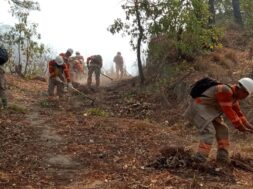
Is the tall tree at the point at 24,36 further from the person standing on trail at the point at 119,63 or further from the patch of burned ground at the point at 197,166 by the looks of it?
the patch of burned ground at the point at 197,166

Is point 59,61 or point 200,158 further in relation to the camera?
point 59,61

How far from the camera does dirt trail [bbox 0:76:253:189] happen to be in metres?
7.36

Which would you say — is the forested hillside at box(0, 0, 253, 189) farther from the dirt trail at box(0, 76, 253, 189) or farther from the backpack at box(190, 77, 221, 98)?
the backpack at box(190, 77, 221, 98)

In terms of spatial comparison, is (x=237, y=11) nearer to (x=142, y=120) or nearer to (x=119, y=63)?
(x=119, y=63)

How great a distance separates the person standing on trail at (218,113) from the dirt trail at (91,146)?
47 centimetres

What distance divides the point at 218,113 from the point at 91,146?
2540 mm

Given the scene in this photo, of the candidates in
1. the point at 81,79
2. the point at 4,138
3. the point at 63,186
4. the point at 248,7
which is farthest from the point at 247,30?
the point at 63,186

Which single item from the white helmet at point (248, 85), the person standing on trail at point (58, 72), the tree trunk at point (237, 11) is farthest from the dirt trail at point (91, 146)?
the tree trunk at point (237, 11)

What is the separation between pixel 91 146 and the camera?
373 inches

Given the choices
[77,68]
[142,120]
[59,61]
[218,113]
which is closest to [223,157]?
[218,113]

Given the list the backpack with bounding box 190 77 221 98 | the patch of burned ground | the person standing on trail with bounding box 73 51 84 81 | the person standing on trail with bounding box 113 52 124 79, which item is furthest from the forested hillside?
the person standing on trail with bounding box 113 52 124 79

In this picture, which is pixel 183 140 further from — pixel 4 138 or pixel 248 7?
pixel 248 7

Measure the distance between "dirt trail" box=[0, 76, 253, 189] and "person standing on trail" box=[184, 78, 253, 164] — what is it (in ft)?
1.55

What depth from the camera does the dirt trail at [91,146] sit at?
7355 mm
